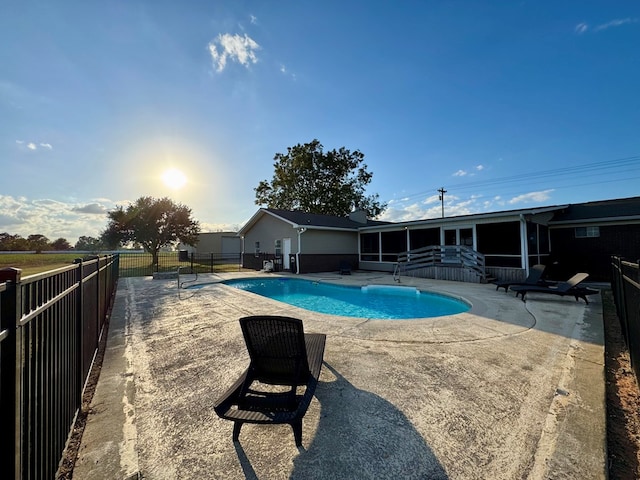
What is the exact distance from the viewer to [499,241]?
42.8 ft

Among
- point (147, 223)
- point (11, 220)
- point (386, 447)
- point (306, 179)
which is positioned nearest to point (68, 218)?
point (11, 220)

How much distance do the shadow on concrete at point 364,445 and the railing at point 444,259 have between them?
10383 millimetres

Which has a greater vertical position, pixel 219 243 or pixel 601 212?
pixel 601 212

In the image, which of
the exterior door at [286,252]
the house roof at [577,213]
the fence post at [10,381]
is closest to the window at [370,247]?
the house roof at [577,213]

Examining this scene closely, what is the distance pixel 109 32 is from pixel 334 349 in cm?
915

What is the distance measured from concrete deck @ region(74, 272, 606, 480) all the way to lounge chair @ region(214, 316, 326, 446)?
270 millimetres

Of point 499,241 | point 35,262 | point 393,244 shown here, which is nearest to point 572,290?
point 499,241

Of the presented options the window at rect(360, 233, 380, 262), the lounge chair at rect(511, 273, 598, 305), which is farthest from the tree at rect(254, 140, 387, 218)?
the lounge chair at rect(511, 273, 598, 305)

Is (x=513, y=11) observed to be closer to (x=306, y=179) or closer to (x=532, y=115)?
(x=532, y=115)

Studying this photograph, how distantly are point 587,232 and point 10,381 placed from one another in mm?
17847

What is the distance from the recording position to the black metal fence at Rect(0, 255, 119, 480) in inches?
50.1

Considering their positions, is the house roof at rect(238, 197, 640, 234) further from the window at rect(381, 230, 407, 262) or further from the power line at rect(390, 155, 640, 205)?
the power line at rect(390, 155, 640, 205)

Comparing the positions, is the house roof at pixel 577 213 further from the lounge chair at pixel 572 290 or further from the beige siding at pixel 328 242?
the lounge chair at pixel 572 290

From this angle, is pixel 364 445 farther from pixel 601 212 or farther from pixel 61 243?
pixel 61 243
